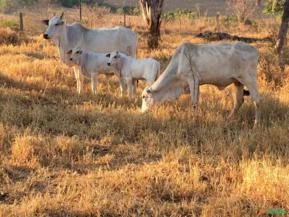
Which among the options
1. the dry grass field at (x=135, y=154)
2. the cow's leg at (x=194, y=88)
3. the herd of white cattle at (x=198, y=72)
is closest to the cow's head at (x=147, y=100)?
the herd of white cattle at (x=198, y=72)

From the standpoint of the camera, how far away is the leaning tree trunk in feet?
64.9

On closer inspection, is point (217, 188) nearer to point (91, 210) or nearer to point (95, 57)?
point (91, 210)

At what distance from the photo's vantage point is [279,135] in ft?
27.3

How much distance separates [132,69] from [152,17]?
839 centimetres

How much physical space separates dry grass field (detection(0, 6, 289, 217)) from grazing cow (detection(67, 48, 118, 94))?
0.42 m

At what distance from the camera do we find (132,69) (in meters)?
11.9

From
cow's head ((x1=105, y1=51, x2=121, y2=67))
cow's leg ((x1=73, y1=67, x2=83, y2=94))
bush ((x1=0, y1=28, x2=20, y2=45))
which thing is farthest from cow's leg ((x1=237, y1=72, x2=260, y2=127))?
bush ((x1=0, y1=28, x2=20, y2=45))

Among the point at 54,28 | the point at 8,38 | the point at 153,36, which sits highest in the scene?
the point at 54,28

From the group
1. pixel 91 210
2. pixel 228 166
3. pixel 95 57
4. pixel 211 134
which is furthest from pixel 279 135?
pixel 95 57

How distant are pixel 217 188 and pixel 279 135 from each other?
2225 millimetres

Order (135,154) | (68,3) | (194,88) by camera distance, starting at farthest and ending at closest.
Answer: (68,3), (194,88), (135,154)

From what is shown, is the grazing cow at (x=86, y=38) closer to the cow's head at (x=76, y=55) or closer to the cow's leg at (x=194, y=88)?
the cow's head at (x=76, y=55)

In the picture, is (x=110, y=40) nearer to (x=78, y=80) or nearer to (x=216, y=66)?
(x=78, y=80)

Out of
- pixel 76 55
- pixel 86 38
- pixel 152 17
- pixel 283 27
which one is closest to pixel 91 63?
pixel 76 55
